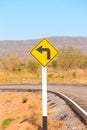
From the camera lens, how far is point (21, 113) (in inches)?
995

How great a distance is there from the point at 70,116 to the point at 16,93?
1969cm

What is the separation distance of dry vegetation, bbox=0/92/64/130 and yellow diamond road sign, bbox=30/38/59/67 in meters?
2.82

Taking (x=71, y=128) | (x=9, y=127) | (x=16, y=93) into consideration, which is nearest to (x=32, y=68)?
(x=16, y=93)

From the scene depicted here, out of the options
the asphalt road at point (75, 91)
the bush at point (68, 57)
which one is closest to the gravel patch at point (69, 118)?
the asphalt road at point (75, 91)

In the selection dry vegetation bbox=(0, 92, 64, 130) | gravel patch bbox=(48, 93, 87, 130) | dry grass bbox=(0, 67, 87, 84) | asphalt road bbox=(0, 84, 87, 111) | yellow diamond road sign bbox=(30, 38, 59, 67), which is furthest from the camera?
dry grass bbox=(0, 67, 87, 84)

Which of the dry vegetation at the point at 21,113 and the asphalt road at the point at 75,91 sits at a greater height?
the asphalt road at the point at 75,91

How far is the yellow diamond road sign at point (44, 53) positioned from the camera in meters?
14.3

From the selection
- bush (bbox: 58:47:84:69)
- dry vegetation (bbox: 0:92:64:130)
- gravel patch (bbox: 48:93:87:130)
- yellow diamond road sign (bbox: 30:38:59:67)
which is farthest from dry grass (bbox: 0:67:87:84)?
yellow diamond road sign (bbox: 30:38:59:67)

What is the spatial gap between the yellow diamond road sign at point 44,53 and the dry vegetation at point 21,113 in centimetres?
282

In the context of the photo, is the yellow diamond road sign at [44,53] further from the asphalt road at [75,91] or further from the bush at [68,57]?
the bush at [68,57]

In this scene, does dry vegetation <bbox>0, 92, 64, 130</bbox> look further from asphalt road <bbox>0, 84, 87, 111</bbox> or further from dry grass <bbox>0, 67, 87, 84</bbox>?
dry grass <bbox>0, 67, 87, 84</bbox>

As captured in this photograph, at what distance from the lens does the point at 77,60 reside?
89.6 meters

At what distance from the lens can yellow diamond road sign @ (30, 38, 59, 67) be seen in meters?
14.3

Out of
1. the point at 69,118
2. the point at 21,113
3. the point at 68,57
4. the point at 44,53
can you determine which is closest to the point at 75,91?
the point at 21,113
